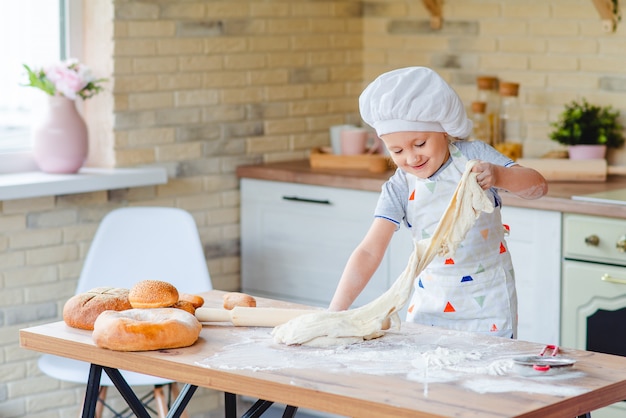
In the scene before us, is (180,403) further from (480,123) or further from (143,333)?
(480,123)

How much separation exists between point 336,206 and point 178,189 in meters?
0.64

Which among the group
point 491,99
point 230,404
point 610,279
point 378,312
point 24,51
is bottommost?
point 230,404

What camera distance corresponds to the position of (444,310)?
2.84m

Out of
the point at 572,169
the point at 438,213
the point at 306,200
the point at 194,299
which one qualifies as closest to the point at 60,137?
the point at 306,200

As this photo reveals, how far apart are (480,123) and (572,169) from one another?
578mm

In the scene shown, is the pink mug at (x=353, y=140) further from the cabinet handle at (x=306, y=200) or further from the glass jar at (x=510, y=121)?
the glass jar at (x=510, y=121)

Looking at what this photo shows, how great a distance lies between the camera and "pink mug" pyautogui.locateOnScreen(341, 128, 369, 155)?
458cm

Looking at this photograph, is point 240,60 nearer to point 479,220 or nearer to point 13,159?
point 13,159

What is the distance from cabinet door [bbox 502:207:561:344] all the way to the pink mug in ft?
3.08

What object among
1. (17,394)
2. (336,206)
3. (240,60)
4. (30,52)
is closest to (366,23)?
(240,60)

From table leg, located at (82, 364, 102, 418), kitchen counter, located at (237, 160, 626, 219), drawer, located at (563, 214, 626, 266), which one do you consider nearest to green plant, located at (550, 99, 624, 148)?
kitchen counter, located at (237, 160, 626, 219)

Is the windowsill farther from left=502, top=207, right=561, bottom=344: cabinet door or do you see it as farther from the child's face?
the child's face

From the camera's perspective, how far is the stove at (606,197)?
3.57 meters

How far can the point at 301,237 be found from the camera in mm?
4449
